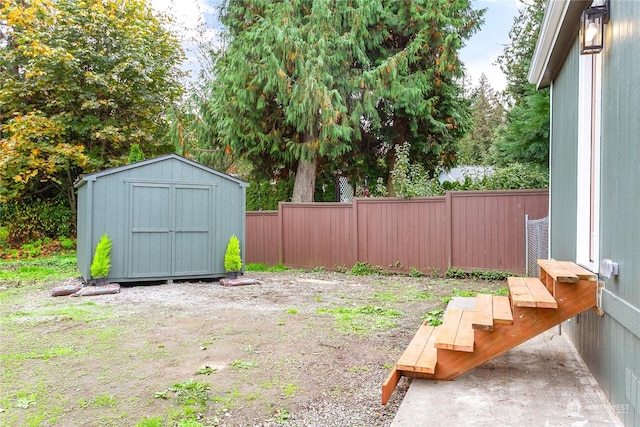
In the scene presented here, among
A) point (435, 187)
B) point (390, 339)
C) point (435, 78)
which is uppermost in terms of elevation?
point (435, 78)

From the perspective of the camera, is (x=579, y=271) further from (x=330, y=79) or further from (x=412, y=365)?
(x=330, y=79)

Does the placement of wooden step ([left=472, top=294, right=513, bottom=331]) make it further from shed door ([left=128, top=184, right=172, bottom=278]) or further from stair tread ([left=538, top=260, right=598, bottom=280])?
shed door ([left=128, top=184, right=172, bottom=278])

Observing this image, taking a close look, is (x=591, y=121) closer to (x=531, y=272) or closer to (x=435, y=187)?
(x=531, y=272)

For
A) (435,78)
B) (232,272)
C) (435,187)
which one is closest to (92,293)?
(232,272)

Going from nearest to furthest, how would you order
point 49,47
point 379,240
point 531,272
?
point 531,272, point 379,240, point 49,47

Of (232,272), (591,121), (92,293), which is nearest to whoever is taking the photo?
(591,121)

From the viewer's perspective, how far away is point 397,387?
9.14 feet

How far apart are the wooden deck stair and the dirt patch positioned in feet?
0.76

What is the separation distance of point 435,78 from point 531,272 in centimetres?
563

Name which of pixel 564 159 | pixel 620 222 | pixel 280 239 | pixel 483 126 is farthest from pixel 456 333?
pixel 483 126

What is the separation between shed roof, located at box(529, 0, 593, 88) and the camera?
2986 mm

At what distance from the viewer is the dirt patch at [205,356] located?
2.46 metres

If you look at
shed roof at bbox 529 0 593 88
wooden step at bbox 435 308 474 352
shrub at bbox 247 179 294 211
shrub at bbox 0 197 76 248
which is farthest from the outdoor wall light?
shrub at bbox 0 197 76 248

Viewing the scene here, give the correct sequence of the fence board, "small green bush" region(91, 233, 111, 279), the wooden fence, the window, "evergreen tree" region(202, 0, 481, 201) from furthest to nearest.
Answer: the fence board < "evergreen tree" region(202, 0, 481, 201) < the wooden fence < "small green bush" region(91, 233, 111, 279) < the window
